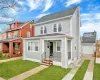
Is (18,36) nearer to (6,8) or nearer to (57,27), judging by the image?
(6,8)

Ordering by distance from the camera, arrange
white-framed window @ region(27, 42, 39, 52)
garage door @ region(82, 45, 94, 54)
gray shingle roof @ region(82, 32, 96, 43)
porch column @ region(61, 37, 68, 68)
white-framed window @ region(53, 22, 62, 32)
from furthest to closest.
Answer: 1. gray shingle roof @ region(82, 32, 96, 43)
2. garage door @ region(82, 45, 94, 54)
3. white-framed window @ region(53, 22, 62, 32)
4. white-framed window @ region(27, 42, 39, 52)
5. porch column @ region(61, 37, 68, 68)

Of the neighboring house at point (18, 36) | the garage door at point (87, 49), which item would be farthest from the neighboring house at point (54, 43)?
the garage door at point (87, 49)

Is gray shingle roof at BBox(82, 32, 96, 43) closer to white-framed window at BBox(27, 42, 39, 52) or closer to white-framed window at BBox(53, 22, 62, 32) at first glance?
white-framed window at BBox(53, 22, 62, 32)

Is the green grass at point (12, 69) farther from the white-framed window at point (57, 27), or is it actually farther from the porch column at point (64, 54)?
the white-framed window at point (57, 27)

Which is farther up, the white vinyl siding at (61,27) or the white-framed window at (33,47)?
the white vinyl siding at (61,27)

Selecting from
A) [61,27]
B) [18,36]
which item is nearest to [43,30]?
[61,27]

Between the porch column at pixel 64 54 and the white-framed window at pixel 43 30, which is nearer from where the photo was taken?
the porch column at pixel 64 54

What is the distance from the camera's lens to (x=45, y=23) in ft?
65.3

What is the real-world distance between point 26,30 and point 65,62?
59.6 ft

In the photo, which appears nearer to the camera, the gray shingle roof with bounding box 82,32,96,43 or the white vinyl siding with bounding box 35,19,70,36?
the white vinyl siding with bounding box 35,19,70,36

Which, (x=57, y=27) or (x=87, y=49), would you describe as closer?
(x=57, y=27)

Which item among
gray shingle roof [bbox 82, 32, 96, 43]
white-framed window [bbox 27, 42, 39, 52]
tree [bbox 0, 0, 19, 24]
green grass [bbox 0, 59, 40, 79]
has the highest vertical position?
tree [bbox 0, 0, 19, 24]

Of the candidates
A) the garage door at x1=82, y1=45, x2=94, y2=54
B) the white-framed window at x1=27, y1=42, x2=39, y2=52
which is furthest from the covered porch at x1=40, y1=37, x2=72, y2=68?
the garage door at x1=82, y1=45, x2=94, y2=54

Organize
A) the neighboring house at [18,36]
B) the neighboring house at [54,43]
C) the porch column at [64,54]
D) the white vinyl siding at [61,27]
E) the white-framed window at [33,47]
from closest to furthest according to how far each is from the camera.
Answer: the porch column at [64,54] → the neighboring house at [54,43] → the white vinyl siding at [61,27] → the white-framed window at [33,47] → the neighboring house at [18,36]
